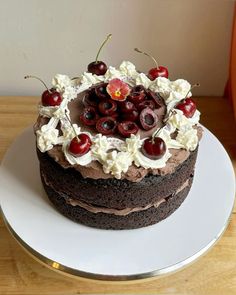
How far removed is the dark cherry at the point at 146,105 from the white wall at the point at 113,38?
18.3 inches

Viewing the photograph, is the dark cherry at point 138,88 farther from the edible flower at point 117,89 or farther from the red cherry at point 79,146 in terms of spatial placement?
the red cherry at point 79,146

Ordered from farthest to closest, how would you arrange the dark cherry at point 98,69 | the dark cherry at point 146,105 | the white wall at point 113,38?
the white wall at point 113,38 < the dark cherry at point 98,69 < the dark cherry at point 146,105

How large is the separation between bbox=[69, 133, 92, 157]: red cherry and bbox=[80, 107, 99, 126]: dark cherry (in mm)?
64

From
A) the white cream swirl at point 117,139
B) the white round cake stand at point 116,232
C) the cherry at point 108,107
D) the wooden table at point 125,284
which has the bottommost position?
the wooden table at point 125,284

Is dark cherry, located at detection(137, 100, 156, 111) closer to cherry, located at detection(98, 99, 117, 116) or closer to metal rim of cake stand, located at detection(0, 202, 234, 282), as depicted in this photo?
cherry, located at detection(98, 99, 117, 116)

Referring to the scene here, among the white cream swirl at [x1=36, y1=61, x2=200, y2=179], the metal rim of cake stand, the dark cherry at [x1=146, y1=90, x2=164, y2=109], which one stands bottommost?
the metal rim of cake stand

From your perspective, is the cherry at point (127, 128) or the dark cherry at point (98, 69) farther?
the dark cherry at point (98, 69)

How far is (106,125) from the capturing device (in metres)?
1.05

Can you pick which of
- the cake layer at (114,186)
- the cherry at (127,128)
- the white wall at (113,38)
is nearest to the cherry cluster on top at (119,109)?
the cherry at (127,128)

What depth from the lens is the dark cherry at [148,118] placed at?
1057mm

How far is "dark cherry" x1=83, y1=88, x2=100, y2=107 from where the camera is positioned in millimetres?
1113

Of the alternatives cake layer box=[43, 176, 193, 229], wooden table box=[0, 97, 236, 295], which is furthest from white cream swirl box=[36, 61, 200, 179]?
wooden table box=[0, 97, 236, 295]

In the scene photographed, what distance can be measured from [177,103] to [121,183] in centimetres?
24

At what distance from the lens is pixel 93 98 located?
1.13 metres
